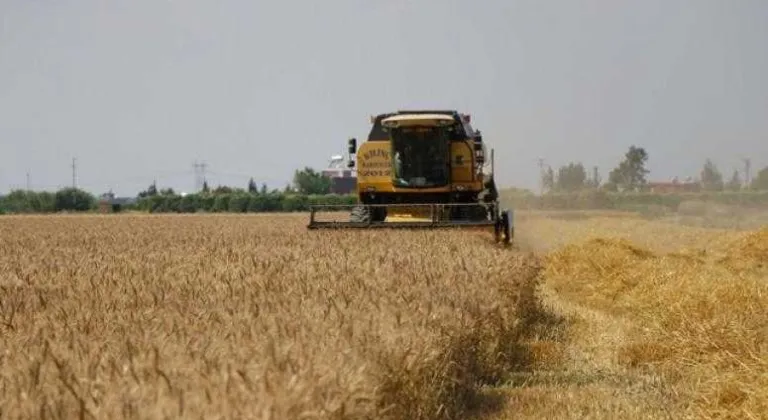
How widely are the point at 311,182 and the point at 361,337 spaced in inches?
4232

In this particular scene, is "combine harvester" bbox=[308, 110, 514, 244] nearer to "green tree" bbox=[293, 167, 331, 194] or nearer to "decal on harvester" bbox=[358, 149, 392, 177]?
"decal on harvester" bbox=[358, 149, 392, 177]

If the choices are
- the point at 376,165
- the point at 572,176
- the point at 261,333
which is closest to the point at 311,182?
the point at 572,176

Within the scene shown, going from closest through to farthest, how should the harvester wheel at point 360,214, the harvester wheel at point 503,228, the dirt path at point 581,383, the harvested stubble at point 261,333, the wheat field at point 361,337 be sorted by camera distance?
the harvested stubble at point 261,333
the wheat field at point 361,337
the dirt path at point 581,383
the harvester wheel at point 503,228
the harvester wheel at point 360,214

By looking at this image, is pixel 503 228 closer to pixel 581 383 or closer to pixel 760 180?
pixel 581 383

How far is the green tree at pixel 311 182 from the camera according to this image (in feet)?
364

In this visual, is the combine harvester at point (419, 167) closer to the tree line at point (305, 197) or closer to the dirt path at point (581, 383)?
the dirt path at point (581, 383)

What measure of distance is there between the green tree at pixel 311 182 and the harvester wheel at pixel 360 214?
87.6 m

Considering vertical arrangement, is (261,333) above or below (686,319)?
above

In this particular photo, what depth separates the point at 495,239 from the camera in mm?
18594

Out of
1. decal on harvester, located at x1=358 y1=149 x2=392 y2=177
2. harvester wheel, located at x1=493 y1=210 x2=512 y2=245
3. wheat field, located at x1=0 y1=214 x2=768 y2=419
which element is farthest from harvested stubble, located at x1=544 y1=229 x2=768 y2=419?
decal on harvester, located at x1=358 y1=149 x2=392 y2=177

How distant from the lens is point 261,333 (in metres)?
5.48

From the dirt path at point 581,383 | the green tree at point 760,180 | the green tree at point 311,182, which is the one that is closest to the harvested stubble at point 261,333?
the dirt path at point 581,383

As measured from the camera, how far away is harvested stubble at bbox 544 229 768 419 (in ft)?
24.5

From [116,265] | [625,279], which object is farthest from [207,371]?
[625,279]
